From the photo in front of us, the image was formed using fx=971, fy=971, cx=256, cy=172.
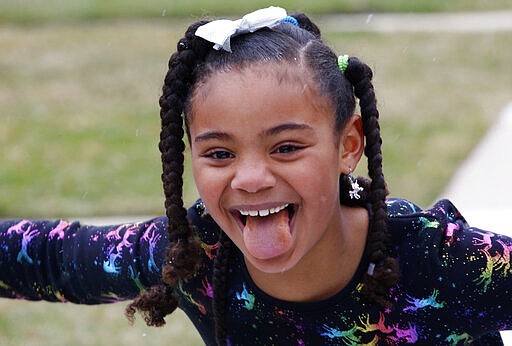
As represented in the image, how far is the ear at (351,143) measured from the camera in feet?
7.92

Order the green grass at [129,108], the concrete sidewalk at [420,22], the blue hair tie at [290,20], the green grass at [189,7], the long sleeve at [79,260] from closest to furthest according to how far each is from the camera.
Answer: the blue hair tie at [290,20] → the long sleeve at [79,260] → the green grass at [129,108] → the concrete sidewalk at [420,22] → the green grass at [189,7]

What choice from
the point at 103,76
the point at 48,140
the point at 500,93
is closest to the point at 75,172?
the point at 48,140

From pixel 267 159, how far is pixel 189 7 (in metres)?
10.1

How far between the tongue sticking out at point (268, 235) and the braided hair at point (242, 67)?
267 mm

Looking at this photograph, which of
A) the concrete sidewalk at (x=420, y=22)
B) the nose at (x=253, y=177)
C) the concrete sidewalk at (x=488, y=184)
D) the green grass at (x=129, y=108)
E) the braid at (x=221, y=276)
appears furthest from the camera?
the concrete sidewalk at (x=420, y=22)

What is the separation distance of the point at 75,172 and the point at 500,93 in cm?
371

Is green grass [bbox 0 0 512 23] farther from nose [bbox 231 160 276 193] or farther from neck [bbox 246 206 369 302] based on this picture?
nose [bbox 231 160 276 193]

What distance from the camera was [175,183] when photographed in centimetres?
252

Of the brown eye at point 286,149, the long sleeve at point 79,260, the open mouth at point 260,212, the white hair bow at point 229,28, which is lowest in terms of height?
the long sleeve at point 79,260

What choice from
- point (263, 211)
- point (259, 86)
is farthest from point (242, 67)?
point (263, 211)

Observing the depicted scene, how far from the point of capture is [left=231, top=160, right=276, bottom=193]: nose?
2229 mm

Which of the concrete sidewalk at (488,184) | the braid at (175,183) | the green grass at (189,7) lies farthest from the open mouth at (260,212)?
the green grass at (189,7)

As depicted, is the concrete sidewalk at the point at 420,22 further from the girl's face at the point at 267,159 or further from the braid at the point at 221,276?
the girl's face at the point at 267,159

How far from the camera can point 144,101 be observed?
27.7ft
